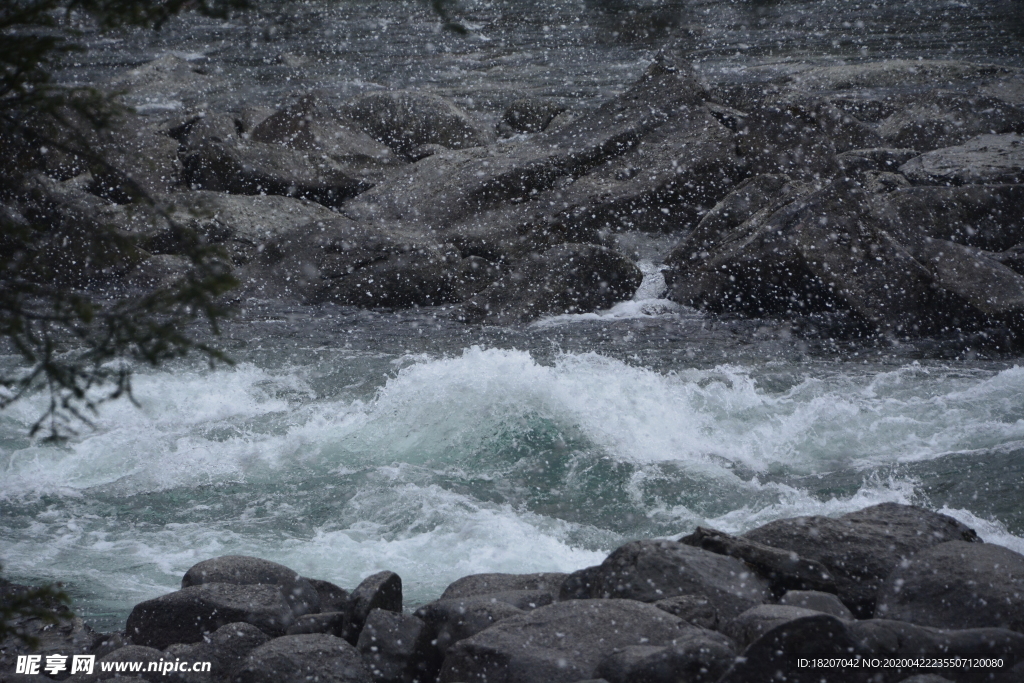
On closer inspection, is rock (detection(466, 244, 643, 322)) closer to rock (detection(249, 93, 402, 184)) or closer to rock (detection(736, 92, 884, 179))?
rock (detection(736, 92, 884, 179))

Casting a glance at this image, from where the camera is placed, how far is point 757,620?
3.78 meters

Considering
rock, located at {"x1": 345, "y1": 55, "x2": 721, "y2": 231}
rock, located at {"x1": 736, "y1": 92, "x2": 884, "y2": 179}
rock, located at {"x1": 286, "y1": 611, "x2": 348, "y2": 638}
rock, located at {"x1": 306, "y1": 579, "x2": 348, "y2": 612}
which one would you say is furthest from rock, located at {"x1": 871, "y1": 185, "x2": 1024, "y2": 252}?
rock, located at {"x1": 286, "y1": 611, "x2": 348, "y2": 638}

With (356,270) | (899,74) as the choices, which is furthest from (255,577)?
(899,74)

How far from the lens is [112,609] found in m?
5.18

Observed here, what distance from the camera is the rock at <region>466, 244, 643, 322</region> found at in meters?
9.59

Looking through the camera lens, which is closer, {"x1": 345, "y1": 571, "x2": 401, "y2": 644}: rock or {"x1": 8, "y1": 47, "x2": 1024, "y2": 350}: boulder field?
{"x1": 345, "y1": 571, "x2": 401, "y2": 644}: rock

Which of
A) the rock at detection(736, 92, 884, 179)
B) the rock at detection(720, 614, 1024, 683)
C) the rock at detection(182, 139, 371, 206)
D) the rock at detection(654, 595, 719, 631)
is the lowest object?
the rock at detection(182, 139, 371, 206)

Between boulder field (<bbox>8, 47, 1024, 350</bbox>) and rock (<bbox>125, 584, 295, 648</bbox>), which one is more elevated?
boulder field (<bbox>8, 47, 1024, 350</bbox>)

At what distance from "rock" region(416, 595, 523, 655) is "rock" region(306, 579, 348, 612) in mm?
526

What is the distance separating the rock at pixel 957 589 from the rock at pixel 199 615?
9.00 ft

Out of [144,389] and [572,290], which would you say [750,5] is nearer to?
[572,290]

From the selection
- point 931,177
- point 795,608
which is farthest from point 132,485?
point 931,177

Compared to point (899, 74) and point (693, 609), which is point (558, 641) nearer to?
point (693, 609)

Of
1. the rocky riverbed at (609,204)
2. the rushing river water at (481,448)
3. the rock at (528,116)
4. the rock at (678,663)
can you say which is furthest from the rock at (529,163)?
the rock at (678,663)
